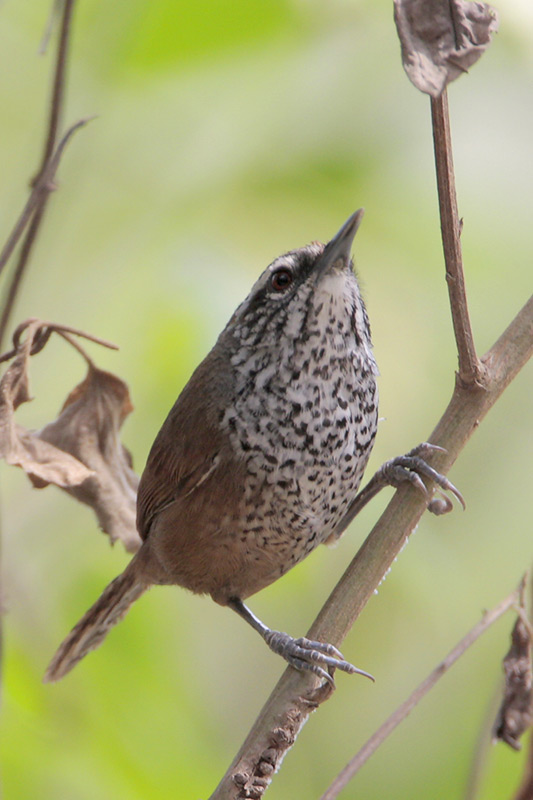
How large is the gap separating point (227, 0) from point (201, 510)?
5.73 ft

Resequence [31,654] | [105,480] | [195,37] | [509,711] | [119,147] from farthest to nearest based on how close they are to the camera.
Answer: [119,147] → [195,37] → [31,654] → [105,480] → [509,711]

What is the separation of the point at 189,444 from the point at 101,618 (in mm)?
732

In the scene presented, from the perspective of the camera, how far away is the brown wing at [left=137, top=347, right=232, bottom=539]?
2783 mm

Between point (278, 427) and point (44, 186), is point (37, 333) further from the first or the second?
point (278, 427)

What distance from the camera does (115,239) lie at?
3494mm

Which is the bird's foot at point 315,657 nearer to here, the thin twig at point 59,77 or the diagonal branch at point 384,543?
the diagonal branch at point 384,543

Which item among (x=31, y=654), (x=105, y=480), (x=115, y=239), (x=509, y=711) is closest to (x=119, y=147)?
(x=115, y=239)

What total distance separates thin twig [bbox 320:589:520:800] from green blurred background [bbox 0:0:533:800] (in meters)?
0.97

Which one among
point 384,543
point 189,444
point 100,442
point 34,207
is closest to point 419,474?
point 384,543

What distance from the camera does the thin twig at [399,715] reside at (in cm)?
199

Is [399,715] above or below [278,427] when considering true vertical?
below

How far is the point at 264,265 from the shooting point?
3449 mm

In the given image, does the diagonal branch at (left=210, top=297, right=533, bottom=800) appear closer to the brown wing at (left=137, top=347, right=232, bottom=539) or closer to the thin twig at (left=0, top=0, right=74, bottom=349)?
the brown wing at (left=137, top=347, right=232, bottom=539)

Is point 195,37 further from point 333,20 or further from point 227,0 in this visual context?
point 333,20
